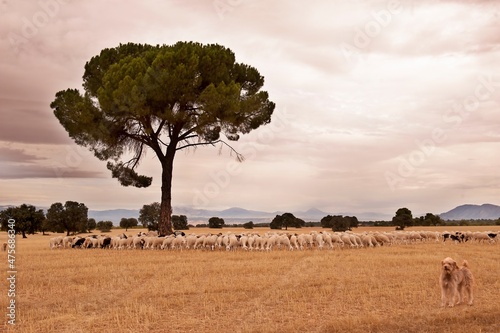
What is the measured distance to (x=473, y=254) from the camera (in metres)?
22.4

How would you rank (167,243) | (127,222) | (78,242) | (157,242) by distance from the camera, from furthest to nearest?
(127,222)
(78,242)
(157,242)
(167,243)

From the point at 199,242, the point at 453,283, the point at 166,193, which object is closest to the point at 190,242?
the point at 199,242

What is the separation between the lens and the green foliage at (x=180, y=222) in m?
78.3

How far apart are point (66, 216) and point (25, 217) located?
586 centimetres

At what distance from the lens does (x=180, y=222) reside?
82.0 m

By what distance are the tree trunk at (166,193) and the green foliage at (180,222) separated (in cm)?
4574

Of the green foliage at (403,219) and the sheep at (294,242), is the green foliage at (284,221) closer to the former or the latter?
the green foliage at (403,219)

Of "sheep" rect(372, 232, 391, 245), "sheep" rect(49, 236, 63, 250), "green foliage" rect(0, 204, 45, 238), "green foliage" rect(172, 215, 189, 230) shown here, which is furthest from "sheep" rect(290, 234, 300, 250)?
"green foliage" rect(172, 215, 189, 230)

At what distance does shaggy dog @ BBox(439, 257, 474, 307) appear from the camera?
10.3 meters

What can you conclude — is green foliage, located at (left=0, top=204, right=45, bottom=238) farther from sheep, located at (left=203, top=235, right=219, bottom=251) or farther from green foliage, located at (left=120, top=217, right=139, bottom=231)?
sheep, located at (left=203, top=235, right=219, bottom=251)

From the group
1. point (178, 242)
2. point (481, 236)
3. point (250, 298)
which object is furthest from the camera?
point (481, 236)

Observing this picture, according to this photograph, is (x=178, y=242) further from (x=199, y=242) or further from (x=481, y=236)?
(x=481, y=236)

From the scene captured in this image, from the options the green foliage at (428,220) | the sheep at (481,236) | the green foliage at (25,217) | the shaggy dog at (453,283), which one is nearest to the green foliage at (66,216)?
the green foliage at (25,217)

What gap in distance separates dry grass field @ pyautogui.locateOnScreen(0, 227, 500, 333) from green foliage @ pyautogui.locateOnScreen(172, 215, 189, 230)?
2353 inches
